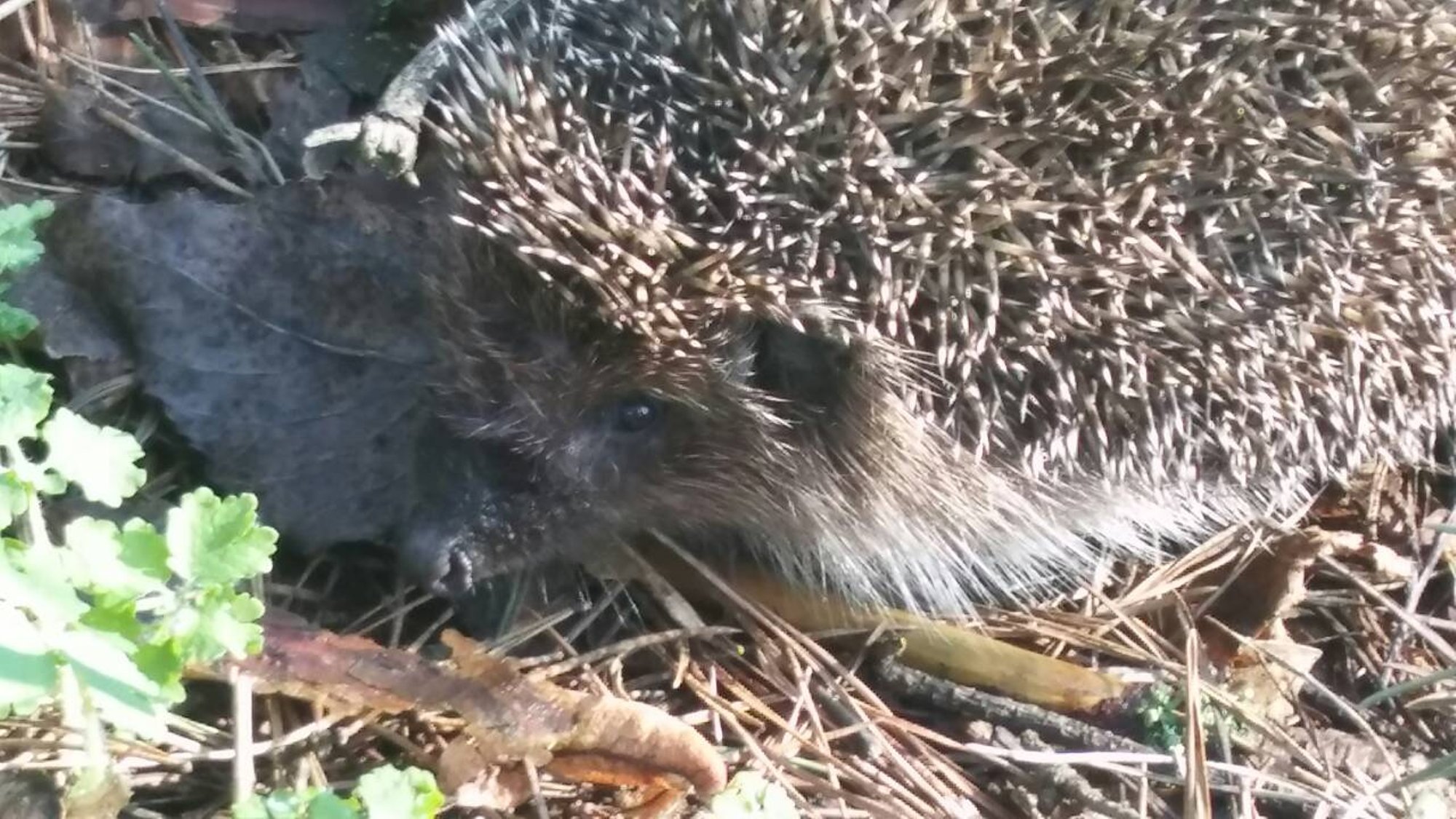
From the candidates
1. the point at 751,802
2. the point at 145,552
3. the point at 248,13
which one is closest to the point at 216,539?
the point at 145,552

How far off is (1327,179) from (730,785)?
1165mm

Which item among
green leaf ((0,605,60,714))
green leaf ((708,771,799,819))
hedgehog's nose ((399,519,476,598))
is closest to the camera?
green leaf ((0,605,60,714))

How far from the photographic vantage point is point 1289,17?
195 centimetres

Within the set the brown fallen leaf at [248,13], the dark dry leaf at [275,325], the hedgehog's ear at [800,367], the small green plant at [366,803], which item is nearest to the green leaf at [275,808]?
the small green plant at [366,803]

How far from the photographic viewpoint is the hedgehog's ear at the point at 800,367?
221 cm

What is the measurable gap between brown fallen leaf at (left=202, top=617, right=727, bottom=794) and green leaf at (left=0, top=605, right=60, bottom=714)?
471 mm

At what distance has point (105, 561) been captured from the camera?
1.62 m

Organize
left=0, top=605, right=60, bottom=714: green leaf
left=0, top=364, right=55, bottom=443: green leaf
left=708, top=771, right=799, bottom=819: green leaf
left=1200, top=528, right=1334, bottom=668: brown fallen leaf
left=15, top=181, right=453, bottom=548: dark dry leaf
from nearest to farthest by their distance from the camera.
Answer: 1. left=0, top=605, right=60, bottom=714: green leaf
2. left=0, top=364, right=55, bottom=443: green leaf
3. left=708, top=771, right=799, bottom=819: green leaf
4. left=15, top=181, right=453, bottom=548: dark dry leaf
5. left=1200, top=528, right=1334, bottom=668: brown fallen leaf

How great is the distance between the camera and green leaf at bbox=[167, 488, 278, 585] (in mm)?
Result: 1677

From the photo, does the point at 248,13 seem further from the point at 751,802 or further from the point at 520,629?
the point at 751,802

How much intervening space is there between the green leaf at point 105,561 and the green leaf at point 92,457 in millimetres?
128

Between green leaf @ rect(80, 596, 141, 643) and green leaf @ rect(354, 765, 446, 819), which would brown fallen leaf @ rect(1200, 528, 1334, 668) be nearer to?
green leaf @ rect(354, 765, 446, 819)

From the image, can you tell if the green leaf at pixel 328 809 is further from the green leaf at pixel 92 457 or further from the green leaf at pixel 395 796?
the green leaf at pixel 92 457

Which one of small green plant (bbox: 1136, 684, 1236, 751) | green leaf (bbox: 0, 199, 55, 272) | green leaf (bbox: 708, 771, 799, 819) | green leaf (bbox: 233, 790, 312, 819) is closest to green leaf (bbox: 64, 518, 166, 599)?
green leaf (bbox: 233, 790, 312, 819)
